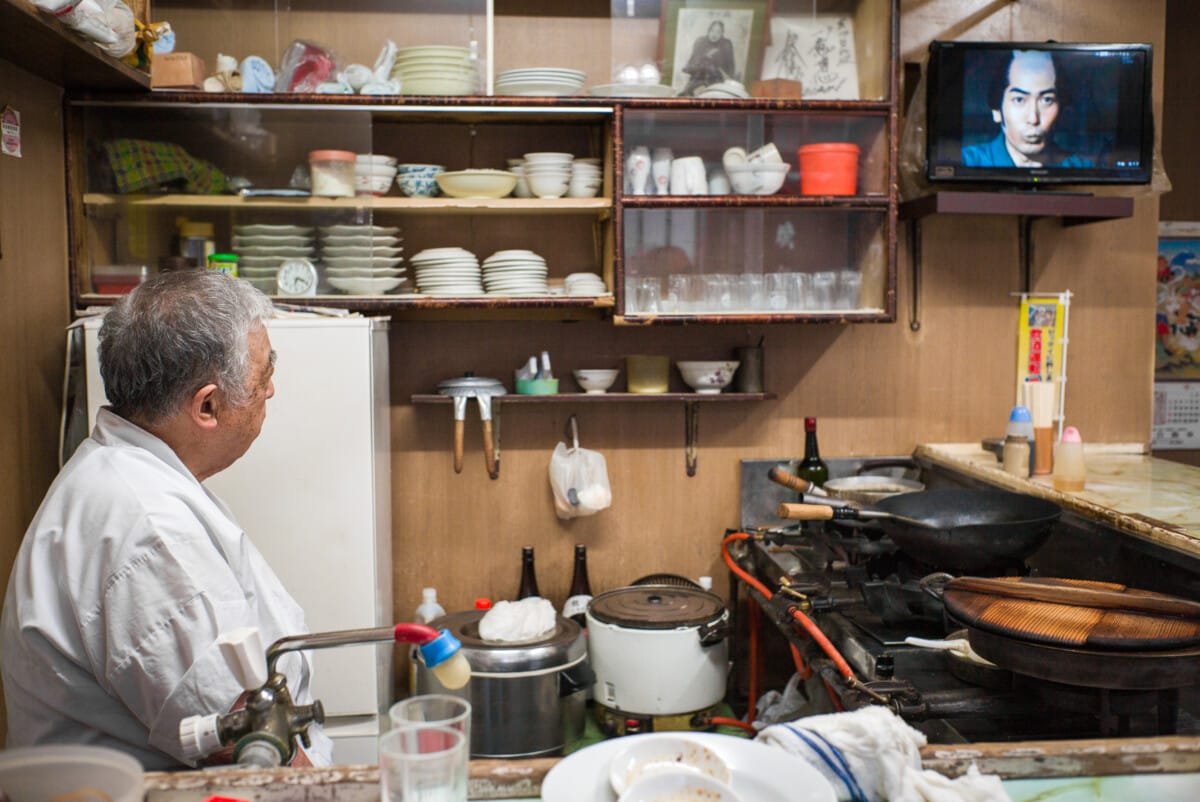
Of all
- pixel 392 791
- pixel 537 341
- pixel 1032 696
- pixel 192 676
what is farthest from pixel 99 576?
pixel 537 341

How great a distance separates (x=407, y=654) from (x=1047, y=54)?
2764mm

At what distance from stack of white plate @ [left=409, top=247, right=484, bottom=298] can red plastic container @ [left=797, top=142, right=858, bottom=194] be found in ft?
3.43

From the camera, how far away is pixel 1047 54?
3016mm

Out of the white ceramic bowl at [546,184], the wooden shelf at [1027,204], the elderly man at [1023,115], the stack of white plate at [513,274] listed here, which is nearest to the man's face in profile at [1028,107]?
the elderly man at [1023,115]

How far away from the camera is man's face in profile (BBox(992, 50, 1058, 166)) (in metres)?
3.02

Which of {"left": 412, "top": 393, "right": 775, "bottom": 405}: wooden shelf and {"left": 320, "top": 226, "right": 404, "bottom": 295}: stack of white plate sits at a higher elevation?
{"left": 320, "top": 226, "right": 404, "bottom": 295}: stack of white plate

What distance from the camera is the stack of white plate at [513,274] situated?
119 inches

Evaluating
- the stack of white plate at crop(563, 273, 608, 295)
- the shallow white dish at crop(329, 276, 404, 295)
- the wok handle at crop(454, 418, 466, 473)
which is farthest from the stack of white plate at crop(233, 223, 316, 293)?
the stack of white plate at crop(563, 273, 608, 295)

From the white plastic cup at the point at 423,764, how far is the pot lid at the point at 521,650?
1726mm

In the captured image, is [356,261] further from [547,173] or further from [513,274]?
[547,173]

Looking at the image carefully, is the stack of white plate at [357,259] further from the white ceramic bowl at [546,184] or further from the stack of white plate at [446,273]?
the white ceramic bowl at [546,184]

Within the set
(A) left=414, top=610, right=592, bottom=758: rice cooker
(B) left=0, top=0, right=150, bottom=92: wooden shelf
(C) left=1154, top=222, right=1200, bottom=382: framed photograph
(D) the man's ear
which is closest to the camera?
(D) the man's ear

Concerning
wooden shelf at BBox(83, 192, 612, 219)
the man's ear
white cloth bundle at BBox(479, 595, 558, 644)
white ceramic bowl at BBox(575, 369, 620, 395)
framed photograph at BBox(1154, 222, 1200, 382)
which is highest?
wooden shelf at BBox(83, 192, 612, 219)

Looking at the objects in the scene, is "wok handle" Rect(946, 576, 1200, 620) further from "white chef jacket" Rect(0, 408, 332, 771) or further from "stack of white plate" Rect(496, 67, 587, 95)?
"stack of white plate" Rect(496, 67, 587, 95)
